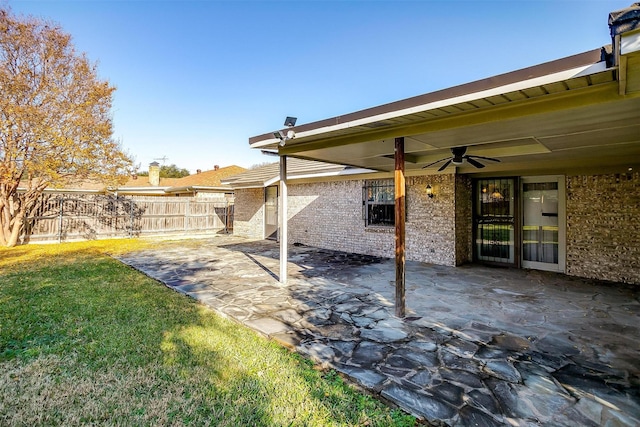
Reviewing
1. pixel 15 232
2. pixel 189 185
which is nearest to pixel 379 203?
pixel 15 232

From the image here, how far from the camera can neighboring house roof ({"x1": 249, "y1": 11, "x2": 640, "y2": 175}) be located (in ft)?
8.08

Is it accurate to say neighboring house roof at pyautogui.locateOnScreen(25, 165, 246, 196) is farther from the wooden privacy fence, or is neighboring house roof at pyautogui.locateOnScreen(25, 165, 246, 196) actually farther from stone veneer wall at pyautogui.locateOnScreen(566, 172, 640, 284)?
stone veneer wall at pyautogui.locateOnScreen(566, 172, 640, 284)

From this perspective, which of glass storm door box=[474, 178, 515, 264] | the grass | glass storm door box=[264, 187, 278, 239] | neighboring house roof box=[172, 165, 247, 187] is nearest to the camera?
the grass

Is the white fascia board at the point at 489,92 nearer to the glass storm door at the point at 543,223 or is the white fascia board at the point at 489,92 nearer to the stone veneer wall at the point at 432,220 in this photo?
the stone veneer wall at the point at 432,220

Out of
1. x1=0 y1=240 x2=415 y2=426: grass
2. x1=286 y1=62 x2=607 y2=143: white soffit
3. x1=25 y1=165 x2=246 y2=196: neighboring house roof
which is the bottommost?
x1=0 y1=240 x2=415 y2=426: grass

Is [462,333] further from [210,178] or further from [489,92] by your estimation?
[210,178]

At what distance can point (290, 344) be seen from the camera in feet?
11.3

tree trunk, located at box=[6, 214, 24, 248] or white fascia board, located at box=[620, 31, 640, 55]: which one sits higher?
white fascia board, located at box=[620, 31, 640, 55]

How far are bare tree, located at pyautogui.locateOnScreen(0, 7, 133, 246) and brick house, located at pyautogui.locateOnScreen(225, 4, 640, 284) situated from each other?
676cm

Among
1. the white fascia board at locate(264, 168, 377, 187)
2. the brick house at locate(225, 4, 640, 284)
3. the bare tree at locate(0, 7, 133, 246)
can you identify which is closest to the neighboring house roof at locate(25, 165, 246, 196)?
the bare tree at locate(0, 7, 133, 246)

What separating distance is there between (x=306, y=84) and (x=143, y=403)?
40.1 ft

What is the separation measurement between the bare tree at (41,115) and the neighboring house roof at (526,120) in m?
9.50

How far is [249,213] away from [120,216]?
5530mm

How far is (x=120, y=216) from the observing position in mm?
13602
